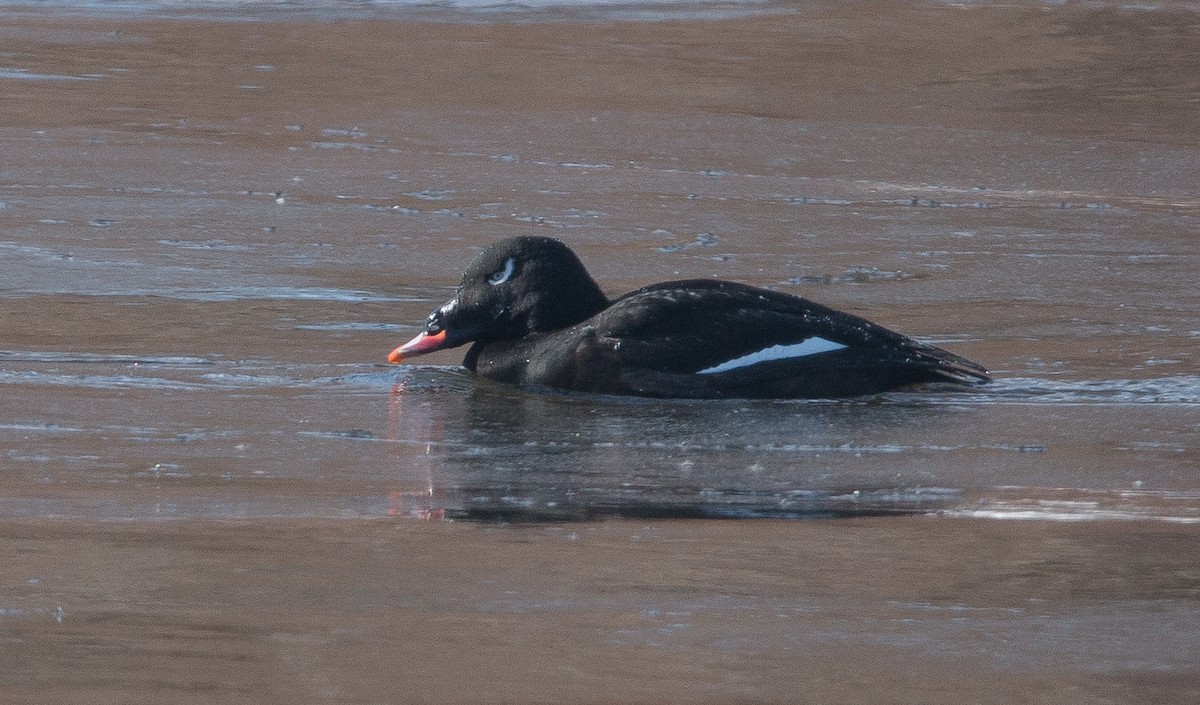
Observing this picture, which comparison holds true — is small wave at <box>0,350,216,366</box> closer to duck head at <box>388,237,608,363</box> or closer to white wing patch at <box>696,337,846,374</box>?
duck head at <box>388,237,608,363</box>

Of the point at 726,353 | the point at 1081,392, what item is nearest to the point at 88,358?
the point at 726,353

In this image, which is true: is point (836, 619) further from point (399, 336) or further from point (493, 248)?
point (399, 336)

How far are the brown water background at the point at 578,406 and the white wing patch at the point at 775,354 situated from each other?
0.13 metres

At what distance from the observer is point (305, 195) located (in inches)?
404

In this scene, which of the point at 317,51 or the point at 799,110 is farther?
the point at 317,51

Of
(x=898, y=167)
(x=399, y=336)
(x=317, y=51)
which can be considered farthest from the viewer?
(x=317, y=51)

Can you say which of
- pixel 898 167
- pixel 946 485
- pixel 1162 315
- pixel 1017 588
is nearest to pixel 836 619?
pixel 1017 588

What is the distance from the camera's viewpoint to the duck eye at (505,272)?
6.97m

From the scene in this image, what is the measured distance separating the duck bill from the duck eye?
26cm

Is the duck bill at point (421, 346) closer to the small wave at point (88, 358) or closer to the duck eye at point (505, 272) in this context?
the duck eye at point (505, 272)

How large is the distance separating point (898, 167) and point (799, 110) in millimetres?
1795

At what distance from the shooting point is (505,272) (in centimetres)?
698

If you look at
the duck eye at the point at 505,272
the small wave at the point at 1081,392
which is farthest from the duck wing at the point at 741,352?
the duck eye at the point at 505,272

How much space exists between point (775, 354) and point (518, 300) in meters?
1.00
